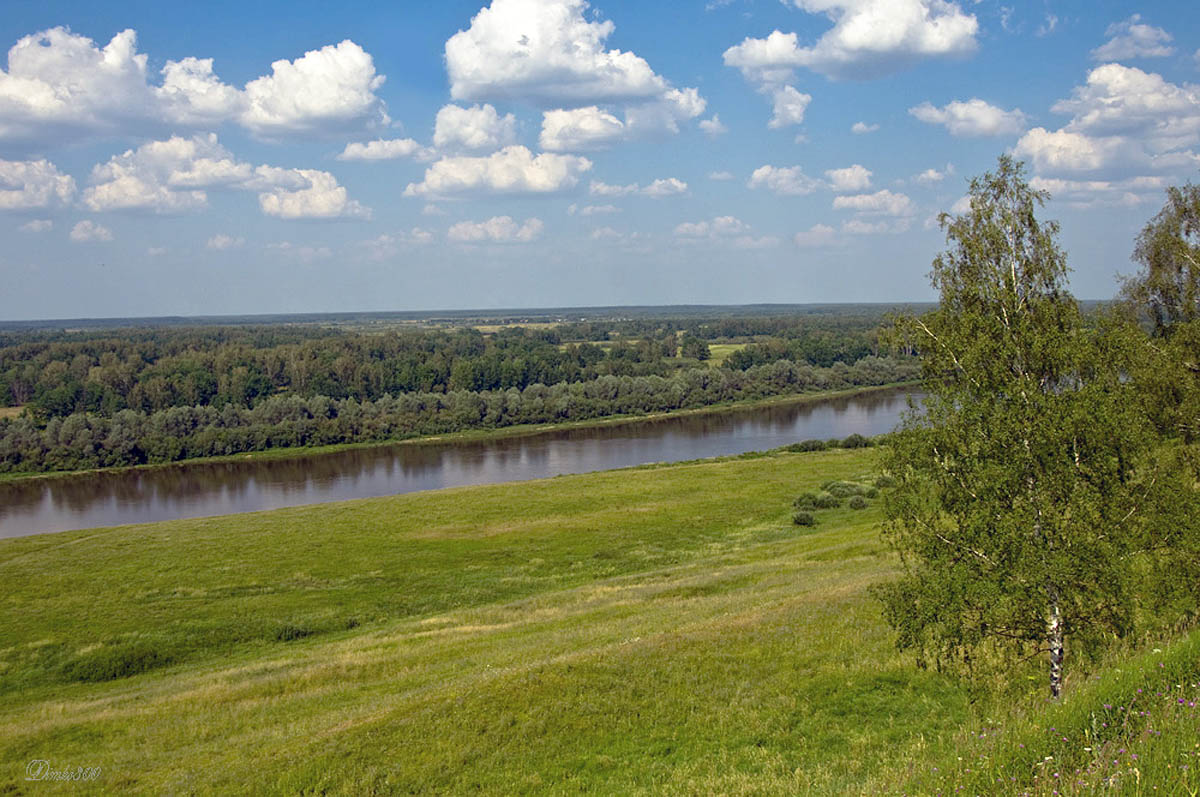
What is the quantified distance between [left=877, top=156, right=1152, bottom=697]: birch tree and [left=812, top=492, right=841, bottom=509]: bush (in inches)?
1415

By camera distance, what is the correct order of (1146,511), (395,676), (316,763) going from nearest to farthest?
(1146,511)
(316,763)
(395,676)

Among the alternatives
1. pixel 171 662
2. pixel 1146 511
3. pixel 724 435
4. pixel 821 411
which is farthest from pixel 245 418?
pixel 1146 511

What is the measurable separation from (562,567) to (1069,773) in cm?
3147

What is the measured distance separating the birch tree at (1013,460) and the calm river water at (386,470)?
62.2 meters

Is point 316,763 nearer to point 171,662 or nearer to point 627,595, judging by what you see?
point 627,595

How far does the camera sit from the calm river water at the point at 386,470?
6725 centimetres

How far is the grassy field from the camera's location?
36.6ft

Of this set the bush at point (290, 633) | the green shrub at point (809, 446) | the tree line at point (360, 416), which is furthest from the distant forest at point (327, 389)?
the bush at point (290, 633)

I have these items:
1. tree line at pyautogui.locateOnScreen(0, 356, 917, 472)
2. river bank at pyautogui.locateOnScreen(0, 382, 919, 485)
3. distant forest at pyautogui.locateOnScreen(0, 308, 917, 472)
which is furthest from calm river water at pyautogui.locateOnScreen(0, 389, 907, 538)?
distant forest at pyautogui.locateOnScreen(0, 308, 917, 472)

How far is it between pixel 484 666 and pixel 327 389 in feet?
389

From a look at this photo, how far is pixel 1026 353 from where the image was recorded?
33.5 ft

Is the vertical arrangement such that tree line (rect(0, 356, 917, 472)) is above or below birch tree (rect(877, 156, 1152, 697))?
below

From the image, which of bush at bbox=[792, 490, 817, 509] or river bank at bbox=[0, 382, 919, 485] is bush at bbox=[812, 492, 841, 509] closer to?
bush at bbox=[792, 490, 817, 509]

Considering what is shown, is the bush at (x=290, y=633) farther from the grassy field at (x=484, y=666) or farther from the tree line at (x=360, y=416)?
the tree line at (x=360, y=416)
